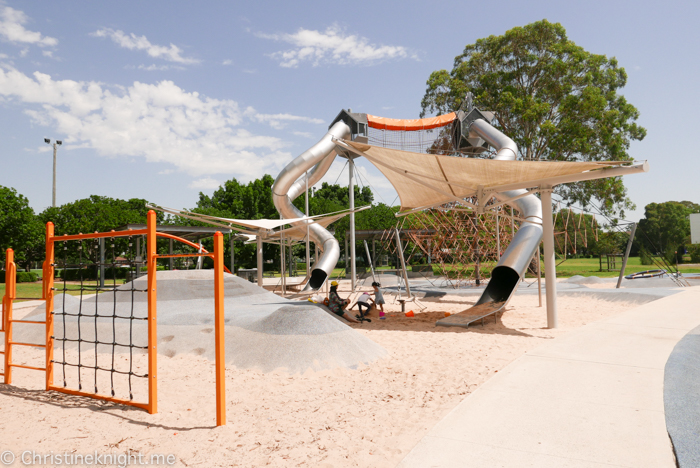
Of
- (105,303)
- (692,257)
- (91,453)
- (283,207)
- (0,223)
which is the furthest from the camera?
(692,257)

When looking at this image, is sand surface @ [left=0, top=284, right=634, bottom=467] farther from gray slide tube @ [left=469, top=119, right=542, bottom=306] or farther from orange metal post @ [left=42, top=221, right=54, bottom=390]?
gray slide tube @ [left=469, top=119, right=542, bottom=306]

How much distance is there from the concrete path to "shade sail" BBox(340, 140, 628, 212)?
12.4 ft

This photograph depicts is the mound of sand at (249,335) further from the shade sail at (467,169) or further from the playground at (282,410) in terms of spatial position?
the shade sail at (467,169)

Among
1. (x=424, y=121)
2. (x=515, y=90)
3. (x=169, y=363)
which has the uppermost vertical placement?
(x=515, y=90)

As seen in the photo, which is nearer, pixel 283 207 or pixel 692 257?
pixel 283 207

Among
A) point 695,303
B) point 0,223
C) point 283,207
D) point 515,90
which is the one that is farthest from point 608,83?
point 0,223

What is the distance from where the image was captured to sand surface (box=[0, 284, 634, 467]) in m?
Result: 3.78

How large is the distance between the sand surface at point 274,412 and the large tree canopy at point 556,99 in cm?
2337

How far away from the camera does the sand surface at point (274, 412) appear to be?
3783 mm

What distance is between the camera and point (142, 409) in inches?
191

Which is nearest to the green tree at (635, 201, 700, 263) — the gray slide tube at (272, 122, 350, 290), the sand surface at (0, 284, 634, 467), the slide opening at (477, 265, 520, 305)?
the gray slide tube at (272, 122, 350, 290)

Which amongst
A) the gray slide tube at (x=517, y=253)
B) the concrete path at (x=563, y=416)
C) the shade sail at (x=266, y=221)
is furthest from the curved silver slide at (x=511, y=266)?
the shade sail at (x=266, y=221)

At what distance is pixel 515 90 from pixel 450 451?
96.3 ft

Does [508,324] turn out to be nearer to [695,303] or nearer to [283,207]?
[695,303]
